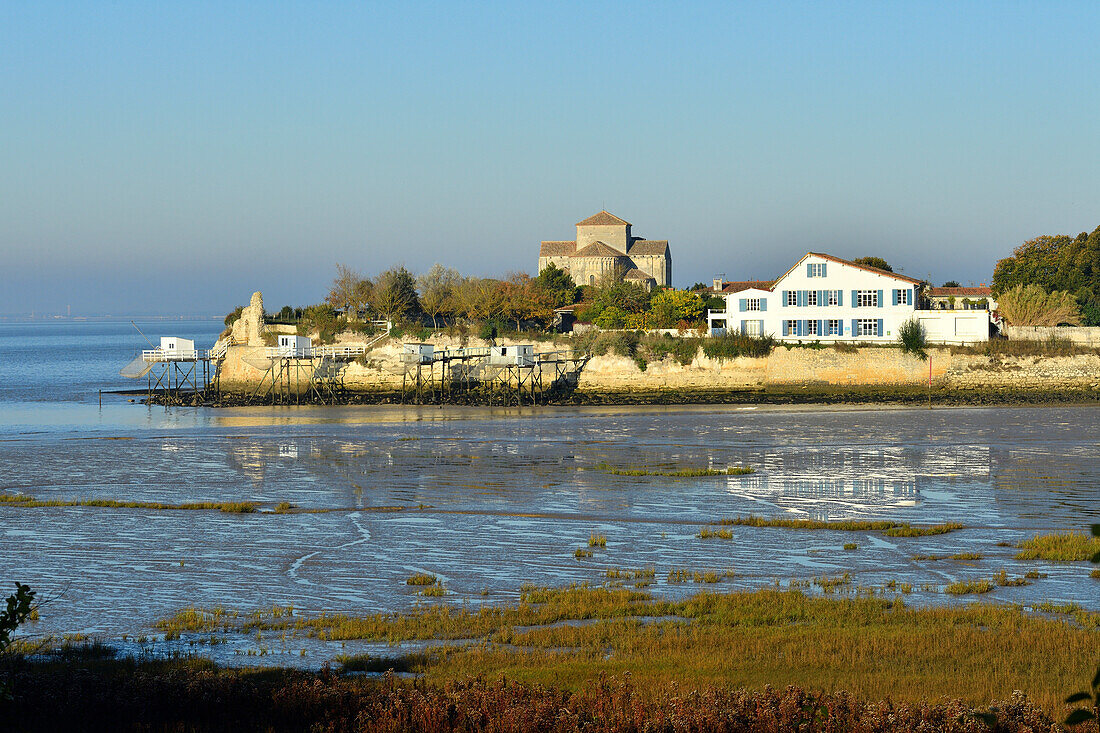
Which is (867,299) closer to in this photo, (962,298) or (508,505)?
(962,298)

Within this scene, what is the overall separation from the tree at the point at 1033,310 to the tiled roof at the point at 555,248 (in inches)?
1913

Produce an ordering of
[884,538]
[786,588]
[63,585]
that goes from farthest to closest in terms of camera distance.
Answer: [884,538] → [63,585] → [786,588]

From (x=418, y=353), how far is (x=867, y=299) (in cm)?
2708

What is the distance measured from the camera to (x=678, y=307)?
75.9m

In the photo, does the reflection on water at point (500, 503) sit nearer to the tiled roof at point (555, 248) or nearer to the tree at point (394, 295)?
the tree at point (394, 295)

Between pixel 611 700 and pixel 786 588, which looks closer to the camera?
pixel 611 700

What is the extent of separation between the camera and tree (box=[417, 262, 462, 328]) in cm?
8231

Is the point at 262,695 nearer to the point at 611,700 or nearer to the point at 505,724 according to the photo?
the point at 505,724

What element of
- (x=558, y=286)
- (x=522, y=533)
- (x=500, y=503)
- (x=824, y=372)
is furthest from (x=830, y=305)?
(x=522, y=533)

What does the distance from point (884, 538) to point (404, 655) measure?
36.7 ft

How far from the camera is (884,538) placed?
20.5 meters

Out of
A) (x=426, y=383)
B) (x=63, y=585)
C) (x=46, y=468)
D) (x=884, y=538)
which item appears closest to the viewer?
(x=63, y=585)

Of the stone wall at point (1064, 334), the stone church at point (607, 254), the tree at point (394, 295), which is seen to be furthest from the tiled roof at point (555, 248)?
the stone wall at point (1064, 334)

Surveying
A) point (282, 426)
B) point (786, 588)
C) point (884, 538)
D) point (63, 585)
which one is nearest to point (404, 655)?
point (786, 588)
